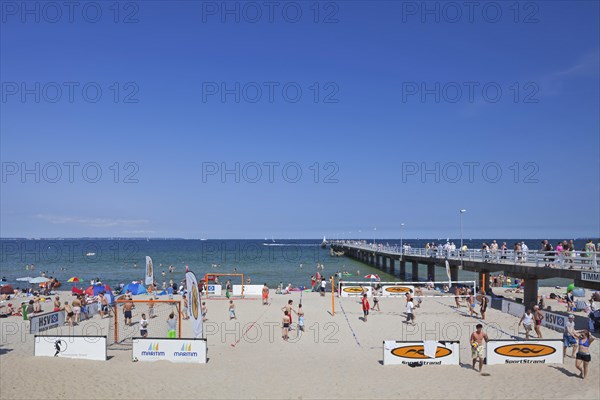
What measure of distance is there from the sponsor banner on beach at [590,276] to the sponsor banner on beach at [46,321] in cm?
2068

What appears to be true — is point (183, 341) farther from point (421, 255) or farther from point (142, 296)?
point (421, 255)

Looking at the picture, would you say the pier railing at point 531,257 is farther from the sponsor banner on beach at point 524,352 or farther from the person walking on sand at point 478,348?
the person walking on sand at point 478,348

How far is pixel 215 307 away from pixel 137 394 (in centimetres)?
1472

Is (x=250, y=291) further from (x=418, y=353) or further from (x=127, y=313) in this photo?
(x=418, y=353)

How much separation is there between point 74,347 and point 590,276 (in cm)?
1836

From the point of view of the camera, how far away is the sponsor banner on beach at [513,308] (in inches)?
863

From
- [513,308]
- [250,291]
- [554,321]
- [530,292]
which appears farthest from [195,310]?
[530,292]

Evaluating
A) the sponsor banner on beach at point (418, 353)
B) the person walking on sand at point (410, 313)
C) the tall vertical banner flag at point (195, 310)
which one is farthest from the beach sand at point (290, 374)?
the person walking on sand at point (410, 313)

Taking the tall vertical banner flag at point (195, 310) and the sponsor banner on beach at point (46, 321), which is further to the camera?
A: the sponsor banner on beach at point (46, 321)

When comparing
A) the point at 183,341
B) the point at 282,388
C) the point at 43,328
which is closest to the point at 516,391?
the point at 282,388

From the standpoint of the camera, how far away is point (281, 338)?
18.5 metres

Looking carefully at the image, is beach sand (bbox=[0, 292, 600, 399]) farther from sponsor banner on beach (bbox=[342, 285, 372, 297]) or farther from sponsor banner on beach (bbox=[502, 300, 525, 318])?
sponsor banner on beach (bbox=[342, 285, 372, 297])

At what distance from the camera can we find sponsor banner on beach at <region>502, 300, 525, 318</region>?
71.9 feet

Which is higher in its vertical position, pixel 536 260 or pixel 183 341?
pixel 536 260
